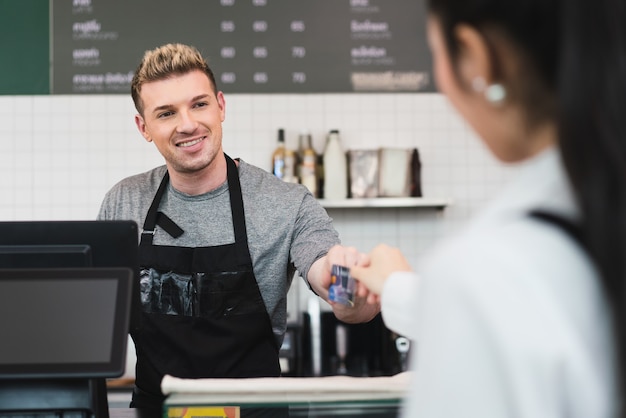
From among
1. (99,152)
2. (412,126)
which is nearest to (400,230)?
(412,126)

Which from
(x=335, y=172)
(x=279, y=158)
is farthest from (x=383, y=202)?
(x=279, y=158)

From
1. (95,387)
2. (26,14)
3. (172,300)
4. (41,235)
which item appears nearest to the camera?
(95,387)

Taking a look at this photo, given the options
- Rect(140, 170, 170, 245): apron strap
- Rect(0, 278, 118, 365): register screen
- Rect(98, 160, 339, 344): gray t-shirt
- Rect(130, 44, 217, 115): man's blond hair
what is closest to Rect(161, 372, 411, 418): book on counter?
Rect(0, 278, 118, 365): register screen

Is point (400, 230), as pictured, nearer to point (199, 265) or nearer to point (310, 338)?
point (310, 338)

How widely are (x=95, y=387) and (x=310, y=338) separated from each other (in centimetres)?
207

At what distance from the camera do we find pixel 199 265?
6.56 feet

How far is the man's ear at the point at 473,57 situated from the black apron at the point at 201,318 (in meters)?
1.49

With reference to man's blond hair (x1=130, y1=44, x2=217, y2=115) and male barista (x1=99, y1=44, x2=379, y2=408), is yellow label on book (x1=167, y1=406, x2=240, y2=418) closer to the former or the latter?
male barista (x1=99, y1=44, x2=379, y2=408)

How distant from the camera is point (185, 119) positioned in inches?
81.0

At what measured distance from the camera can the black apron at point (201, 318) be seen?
76.5 inches

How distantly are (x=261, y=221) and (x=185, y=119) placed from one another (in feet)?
1.14

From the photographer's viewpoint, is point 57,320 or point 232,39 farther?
point 232,39

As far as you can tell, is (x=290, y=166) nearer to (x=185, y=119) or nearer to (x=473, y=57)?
(x=185, y=119)

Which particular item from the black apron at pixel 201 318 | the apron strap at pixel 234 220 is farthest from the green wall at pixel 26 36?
the black apron at pixel 201 318
